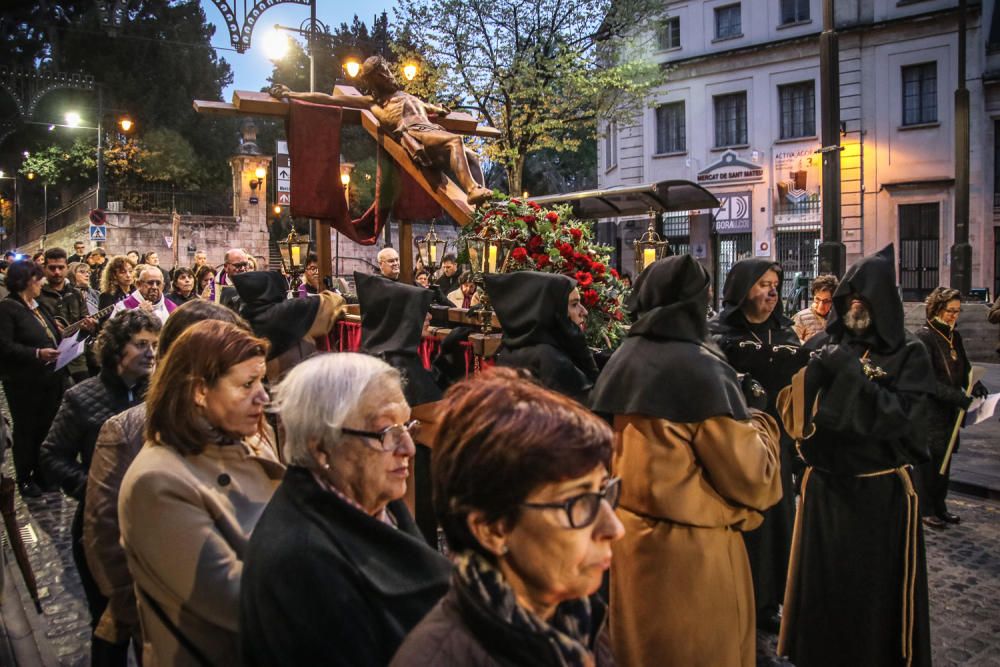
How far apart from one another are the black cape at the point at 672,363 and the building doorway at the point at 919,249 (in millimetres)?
26129

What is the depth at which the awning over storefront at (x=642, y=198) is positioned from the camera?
17.2 metres

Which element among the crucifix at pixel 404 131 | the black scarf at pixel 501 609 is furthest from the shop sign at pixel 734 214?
the black scarf at pixel 501 609

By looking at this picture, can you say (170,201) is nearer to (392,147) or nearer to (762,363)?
(392,147)

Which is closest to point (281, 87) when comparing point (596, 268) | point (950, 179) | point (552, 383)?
point (596, 268)

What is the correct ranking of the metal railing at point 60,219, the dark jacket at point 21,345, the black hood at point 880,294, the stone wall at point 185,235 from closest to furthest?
1. the black hood at point 880,294
2. the dark jacket at point 21,345
3. the stone wall at point 185,235
4. the metal railing at point 60,219

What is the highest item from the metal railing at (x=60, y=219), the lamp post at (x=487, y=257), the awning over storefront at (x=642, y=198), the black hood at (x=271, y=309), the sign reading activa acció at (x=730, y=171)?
the sign reading activa acció at (x=730, y=171)

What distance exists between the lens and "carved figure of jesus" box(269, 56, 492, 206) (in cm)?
652

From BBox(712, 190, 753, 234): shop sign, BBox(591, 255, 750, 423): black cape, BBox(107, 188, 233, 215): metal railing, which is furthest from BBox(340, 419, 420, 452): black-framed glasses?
BBox(107, 188, 233, 215): metal railing

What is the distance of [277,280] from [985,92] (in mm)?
27593

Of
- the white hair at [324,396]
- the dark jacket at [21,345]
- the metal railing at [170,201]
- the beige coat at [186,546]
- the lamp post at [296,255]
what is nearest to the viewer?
the white hair at [324,396]

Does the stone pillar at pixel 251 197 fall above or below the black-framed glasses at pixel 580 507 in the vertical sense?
above

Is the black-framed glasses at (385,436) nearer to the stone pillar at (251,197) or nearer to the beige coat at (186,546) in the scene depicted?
the beige coat at (186,546)

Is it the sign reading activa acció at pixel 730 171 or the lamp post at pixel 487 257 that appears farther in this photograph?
the sign reading activa acció at pixel 730 171

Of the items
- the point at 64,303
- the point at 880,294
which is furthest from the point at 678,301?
the point at 64,303
